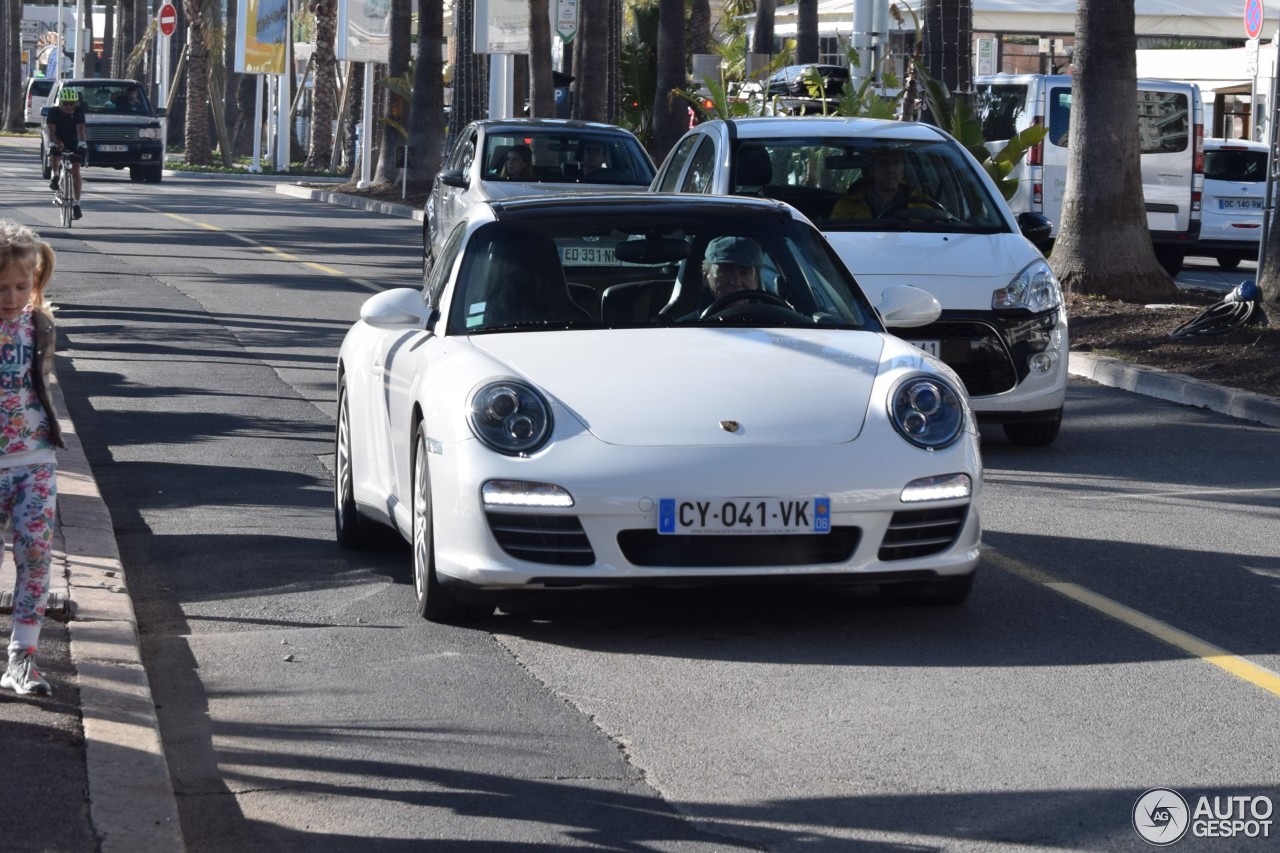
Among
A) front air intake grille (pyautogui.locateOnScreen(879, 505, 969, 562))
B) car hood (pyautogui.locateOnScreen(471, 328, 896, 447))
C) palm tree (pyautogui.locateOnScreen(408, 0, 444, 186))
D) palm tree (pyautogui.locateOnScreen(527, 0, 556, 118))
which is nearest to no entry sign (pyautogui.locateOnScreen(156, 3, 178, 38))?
palm tree (pyautogui.locateOnScreen(408, 0, 444, 186))

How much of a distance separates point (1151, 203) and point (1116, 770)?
20658 millimetres

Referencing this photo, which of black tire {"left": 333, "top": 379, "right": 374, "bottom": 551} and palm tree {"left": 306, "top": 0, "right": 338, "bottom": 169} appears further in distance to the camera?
palm tree {"left": 306, "top": 0, "right": 338, "bottom": 169}

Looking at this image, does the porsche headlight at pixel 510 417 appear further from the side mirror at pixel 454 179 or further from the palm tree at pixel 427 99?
the palm tree at pixel 427 99

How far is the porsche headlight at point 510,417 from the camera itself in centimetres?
652

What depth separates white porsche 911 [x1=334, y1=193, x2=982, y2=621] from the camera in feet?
21.1

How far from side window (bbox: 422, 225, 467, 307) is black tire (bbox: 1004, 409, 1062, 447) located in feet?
13.9

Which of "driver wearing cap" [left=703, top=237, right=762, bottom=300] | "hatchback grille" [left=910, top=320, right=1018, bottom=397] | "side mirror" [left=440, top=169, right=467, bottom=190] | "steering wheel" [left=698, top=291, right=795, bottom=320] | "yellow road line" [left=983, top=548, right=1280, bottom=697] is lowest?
"yellow road line" [left=983, top=548, right=1280, bottom=697]

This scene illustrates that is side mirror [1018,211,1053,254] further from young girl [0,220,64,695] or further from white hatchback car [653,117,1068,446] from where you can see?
young girl [0,220,64,695]

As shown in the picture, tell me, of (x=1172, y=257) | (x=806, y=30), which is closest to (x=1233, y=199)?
(x=1172, y=257)

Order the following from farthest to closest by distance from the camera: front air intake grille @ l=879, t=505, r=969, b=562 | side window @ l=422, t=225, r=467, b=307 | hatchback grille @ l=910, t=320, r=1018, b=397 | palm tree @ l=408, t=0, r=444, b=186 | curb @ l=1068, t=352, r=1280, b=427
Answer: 1. palm tree @ l=408, t=0, r=444, b=186
2. curb @ l=1068, t=352, r=1280, b=427
3. hatchback grille @ l=910, t=320, r=1018, b=397
4. side window @ l=422, t=225, r=467, b=307
5. front air intake grille @ l=879, t=505, r=969, b=562

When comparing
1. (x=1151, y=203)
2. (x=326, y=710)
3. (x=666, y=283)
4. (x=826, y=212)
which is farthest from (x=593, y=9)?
(x=326, y=710)

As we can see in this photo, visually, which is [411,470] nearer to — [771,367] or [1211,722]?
[771,367]

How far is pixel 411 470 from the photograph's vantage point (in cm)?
719

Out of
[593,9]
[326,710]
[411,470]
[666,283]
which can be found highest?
[593,9]
